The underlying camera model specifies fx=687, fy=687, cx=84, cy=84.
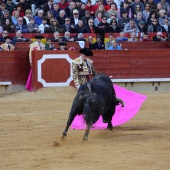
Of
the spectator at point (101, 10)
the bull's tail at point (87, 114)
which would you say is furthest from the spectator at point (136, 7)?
the bull's tail at point (87, 114)

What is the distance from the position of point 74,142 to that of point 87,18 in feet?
25.2

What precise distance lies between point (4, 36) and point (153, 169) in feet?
25.9

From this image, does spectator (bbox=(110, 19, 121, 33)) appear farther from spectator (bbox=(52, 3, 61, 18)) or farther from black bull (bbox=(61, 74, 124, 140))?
black bull (bbox=(61, 74, 124, 140))

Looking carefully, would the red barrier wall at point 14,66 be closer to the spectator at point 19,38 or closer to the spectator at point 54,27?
the spectator at point 19,38

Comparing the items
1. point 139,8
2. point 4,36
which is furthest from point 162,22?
point 4,36

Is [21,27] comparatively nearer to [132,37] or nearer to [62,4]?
[62,4]

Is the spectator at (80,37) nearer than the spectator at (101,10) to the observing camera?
Yes

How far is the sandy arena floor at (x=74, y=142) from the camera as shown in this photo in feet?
21.5

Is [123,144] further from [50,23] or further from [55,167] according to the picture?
[50,23]

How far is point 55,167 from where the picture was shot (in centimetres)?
635

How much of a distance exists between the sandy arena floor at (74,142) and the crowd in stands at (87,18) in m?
2.69

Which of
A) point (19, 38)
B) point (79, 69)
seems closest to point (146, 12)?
point (19, 38)

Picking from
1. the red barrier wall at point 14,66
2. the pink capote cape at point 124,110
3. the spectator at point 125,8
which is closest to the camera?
the pink capote cape at point 124,110

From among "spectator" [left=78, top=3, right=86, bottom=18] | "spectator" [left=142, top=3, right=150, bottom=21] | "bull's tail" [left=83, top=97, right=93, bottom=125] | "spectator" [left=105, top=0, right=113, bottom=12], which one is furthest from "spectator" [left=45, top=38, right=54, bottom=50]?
"bull's tail" [left=83, top=97, right=93, bottom=125]
